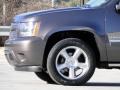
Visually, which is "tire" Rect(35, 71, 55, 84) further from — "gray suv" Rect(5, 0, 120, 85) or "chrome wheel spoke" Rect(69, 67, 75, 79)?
"chrome wheel spoke" Rect(69, 67, 75, 79)

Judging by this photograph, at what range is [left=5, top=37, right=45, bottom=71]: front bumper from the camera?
995 centimetres

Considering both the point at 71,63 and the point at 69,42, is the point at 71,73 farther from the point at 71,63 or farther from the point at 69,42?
the point at 69,42

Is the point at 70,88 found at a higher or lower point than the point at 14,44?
lower

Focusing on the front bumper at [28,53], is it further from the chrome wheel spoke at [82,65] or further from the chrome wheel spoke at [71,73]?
the chrome wheel spoke at [82,65]

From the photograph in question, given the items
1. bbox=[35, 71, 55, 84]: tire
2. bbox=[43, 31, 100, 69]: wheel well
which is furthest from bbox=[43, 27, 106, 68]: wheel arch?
bbox=[35, 71, 55, 84]: tire

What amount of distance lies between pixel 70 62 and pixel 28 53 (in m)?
0.75

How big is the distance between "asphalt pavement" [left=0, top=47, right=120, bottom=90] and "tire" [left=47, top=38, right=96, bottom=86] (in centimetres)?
17

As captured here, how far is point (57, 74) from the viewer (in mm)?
10070

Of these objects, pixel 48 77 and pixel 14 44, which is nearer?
pixel 14 44

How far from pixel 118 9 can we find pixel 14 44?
1894 mm

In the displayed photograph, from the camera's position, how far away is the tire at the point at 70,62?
10086mm

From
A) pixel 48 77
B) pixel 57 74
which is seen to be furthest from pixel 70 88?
pixel 48 77

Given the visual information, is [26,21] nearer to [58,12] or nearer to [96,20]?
[58,12]

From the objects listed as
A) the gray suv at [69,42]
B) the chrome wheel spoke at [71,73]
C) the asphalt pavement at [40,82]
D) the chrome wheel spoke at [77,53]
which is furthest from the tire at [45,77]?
the chrome wheel spoke at [77,53]
